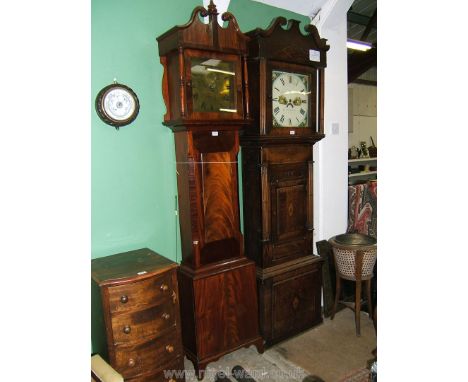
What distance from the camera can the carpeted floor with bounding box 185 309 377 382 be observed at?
247 centimetres

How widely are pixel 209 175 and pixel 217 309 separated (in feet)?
2.90

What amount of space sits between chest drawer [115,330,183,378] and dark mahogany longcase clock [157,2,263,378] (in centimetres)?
22

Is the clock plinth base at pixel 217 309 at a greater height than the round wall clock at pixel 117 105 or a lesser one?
lesser

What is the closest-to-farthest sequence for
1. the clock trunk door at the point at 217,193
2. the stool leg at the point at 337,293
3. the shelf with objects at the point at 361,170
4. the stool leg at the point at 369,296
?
A: 1. the clock trunk door at the point at 217,193
2. the stool leg at the point at 369,296
3. the stool leg at the point at 337,293
4. the shelf with objects at the point at 361,170

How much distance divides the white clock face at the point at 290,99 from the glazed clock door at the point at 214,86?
1.08ft

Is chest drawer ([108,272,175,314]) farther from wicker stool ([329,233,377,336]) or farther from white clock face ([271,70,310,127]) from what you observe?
wicker stool ([329,233,377,336])

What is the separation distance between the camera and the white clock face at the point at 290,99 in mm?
2686

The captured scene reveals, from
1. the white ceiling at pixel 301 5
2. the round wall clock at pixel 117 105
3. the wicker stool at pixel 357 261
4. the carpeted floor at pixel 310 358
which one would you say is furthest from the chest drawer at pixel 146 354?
the white ceiling at pixel 301 5

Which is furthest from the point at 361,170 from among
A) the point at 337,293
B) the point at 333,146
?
the point at 337,293

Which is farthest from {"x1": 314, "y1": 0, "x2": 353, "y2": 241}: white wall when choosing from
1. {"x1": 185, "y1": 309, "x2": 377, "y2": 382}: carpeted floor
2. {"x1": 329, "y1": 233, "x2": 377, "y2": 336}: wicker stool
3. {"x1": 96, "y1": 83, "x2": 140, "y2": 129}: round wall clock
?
{"x1": 96, "y1": 83, "x2": 140, "y2": 129}: round wall clock

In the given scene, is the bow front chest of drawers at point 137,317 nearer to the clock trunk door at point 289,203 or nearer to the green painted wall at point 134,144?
the green painted wall at point 134,144
